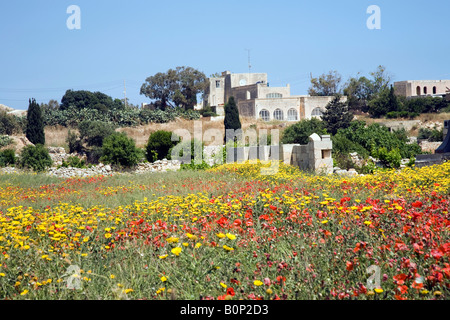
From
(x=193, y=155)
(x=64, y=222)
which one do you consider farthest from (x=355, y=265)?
(x=193, y=155)

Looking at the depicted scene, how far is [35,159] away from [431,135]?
31373mm

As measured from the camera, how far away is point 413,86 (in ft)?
220

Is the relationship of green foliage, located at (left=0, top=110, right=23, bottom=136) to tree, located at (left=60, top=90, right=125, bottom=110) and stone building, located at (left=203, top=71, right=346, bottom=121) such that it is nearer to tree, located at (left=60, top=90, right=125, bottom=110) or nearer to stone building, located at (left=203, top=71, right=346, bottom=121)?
tree, located at (left=60, top=90, right=125, bottom=110)

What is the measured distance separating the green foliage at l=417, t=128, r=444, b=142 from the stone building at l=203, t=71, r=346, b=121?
11.7 metres

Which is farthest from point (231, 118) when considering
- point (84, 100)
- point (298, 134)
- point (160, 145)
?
point (84, 100)

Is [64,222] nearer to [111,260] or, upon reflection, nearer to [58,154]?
[111,260]

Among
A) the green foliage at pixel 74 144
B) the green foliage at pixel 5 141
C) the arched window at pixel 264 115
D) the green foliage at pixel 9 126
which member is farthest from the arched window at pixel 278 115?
the green foliage at pixel 5 141

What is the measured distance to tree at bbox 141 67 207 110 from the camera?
60906 millimetres

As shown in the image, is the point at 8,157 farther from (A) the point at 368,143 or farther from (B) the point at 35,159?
(A) the point at 368,143

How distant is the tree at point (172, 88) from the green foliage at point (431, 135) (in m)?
29.8

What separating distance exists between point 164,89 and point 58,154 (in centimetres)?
2740

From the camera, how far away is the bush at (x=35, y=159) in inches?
1064
